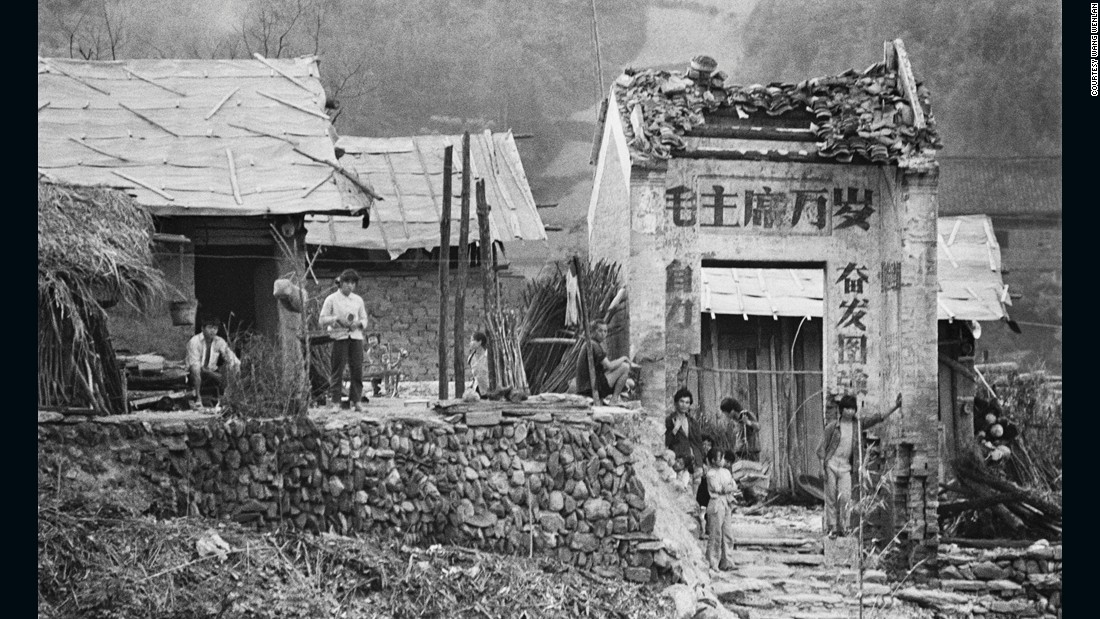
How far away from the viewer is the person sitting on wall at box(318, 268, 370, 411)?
37.6 ft

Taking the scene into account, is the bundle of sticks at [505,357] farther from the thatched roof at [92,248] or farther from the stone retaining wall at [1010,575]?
the stone retaining wall at [1010,575]

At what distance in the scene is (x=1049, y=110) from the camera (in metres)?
15.2

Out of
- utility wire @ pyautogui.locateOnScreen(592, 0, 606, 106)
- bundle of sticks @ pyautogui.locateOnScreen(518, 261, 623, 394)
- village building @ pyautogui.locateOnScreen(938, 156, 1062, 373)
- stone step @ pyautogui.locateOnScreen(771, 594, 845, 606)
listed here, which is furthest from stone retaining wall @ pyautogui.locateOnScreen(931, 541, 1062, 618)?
utility wire @ pyautogui.locateOnScreen(592, 0, 606, 106)

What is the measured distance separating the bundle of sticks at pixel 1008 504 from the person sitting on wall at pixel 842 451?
146 cm

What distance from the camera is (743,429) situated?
1597cm

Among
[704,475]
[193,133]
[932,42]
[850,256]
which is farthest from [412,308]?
[932,42]

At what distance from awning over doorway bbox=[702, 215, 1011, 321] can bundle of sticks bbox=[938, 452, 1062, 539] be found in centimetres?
263

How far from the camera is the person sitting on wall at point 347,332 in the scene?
11.5 metres

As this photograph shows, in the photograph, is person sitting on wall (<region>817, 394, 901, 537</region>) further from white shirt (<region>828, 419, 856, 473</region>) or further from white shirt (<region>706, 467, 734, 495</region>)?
white shirt (<region>706, 467, 734, 495</region>)

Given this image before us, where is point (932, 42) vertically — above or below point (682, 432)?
above

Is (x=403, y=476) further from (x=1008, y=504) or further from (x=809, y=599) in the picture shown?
(x=1008, y=504)

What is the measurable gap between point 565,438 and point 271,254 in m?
3.58

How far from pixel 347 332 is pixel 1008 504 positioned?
701cm

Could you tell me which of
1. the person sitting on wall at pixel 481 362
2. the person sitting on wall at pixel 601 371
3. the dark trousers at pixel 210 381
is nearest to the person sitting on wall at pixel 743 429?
the person sitting on wall at pixel 601 371
